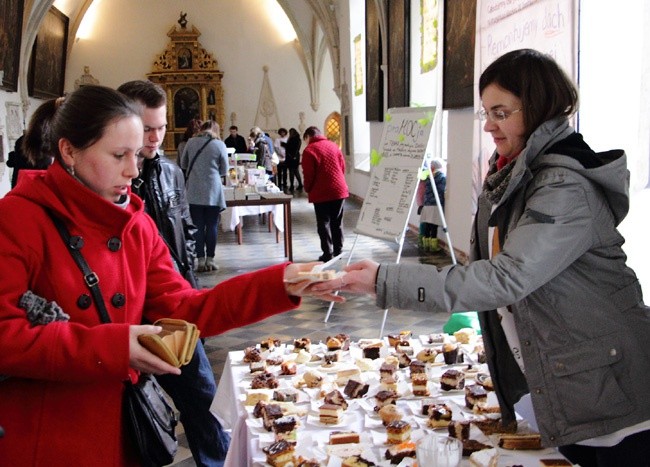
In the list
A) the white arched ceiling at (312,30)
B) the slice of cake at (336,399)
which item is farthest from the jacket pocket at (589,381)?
the white arched ceiling at (312,30)

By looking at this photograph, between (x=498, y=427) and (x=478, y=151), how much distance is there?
5.33 m

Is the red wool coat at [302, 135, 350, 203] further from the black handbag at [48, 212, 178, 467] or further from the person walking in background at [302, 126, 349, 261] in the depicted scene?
the black handbag at [48, 212, 178, 467]

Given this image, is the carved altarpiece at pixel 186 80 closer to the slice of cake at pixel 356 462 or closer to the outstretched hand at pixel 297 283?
the outstretched hand at pixel 297 283

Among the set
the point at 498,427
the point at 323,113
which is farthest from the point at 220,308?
the point at 323,113

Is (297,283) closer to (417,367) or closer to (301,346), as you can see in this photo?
(417,367)

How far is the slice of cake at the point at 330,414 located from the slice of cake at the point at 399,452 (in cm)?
31

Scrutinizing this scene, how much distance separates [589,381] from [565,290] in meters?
0.25

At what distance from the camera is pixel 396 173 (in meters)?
5.91

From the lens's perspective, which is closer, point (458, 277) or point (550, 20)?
point (458, 277)

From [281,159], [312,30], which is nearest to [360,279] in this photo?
[281,159]

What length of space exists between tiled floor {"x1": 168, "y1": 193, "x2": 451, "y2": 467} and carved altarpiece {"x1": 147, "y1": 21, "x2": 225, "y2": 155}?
13.1m

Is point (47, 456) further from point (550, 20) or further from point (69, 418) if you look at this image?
point (550, 20)

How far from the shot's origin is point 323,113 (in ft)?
84.1

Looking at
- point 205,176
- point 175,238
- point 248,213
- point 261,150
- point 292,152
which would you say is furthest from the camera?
point 292,152
